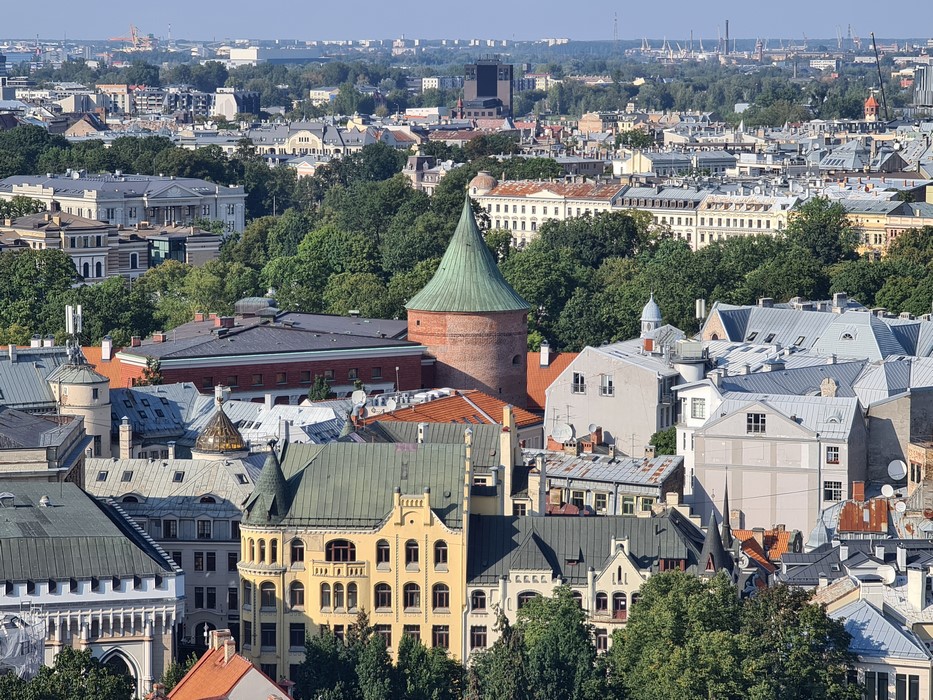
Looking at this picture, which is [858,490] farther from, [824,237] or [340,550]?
[824,237]

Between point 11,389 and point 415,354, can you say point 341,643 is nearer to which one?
point 11,389

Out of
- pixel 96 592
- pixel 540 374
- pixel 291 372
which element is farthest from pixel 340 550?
pixel 540 374

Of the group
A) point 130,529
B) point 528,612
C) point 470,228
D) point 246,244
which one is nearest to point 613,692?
point 528,612

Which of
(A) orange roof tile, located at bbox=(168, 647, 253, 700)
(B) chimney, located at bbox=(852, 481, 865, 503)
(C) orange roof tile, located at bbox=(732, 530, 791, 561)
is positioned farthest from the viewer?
(B) chimney, located at bbox=(852, 481, 865, 503)

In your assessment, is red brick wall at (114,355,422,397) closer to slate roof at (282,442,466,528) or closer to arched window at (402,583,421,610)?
slate roof at (282,442,466,528)

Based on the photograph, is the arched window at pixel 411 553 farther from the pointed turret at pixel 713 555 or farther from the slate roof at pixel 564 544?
the pointed turret at pixel 713 555

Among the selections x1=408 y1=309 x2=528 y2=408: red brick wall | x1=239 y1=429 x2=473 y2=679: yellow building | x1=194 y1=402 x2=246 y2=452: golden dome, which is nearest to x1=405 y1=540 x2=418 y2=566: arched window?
x1=239 y1=429 x2=473 y2=679: yellow building
